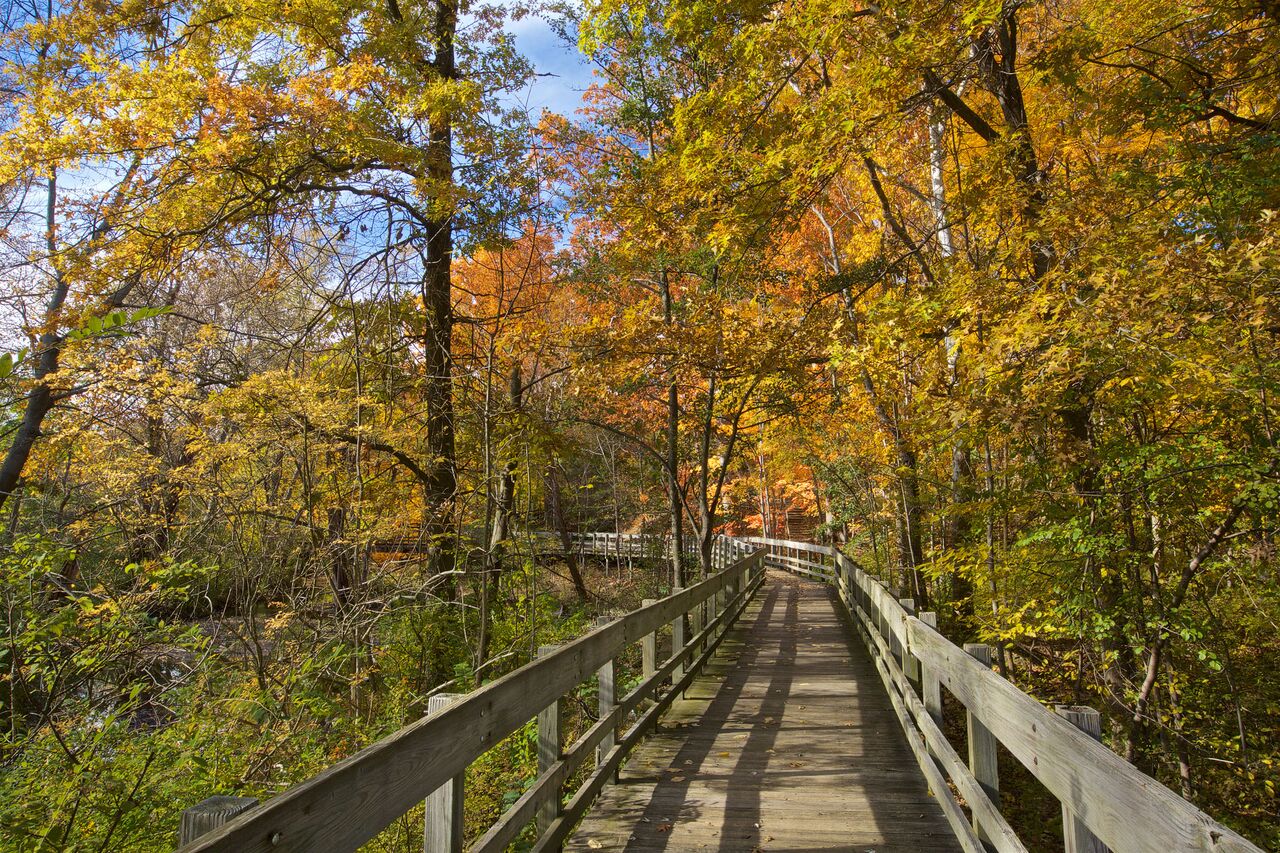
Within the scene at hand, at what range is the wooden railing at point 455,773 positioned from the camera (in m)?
1.54

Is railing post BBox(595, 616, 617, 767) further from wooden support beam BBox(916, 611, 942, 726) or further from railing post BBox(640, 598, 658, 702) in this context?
wooden support beam BBox(916, 611, 942, 726)

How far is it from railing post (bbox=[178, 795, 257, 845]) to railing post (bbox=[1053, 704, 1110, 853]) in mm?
2209

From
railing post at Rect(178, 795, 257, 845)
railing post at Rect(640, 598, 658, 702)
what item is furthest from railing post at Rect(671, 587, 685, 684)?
railing post at Rect(178, 795, 257, 845)

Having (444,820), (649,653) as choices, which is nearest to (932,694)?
(649,653)

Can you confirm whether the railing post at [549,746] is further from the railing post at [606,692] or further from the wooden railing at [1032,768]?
the wooden railing at [1032,768]

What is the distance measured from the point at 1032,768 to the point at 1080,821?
0.46m

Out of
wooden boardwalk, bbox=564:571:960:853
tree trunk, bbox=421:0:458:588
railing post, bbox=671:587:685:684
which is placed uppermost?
tree trunk, bbox=421:0:458:588

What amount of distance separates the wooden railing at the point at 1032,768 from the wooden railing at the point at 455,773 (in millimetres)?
1876

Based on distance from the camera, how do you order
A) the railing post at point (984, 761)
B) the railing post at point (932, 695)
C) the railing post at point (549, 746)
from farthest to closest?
1. the railing post at point (932, 695)
2. the railing post at point (549, 746)
3. the railing post at point (984, 761)

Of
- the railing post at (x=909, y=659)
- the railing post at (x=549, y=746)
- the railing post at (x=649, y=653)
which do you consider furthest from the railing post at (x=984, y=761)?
the railing post at (x=649, y=653)

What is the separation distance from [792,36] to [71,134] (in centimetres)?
809

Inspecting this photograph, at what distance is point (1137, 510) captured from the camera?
259 inches

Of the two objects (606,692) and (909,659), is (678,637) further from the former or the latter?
(606,692)

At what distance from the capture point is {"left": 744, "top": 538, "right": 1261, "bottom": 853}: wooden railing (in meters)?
1.65
